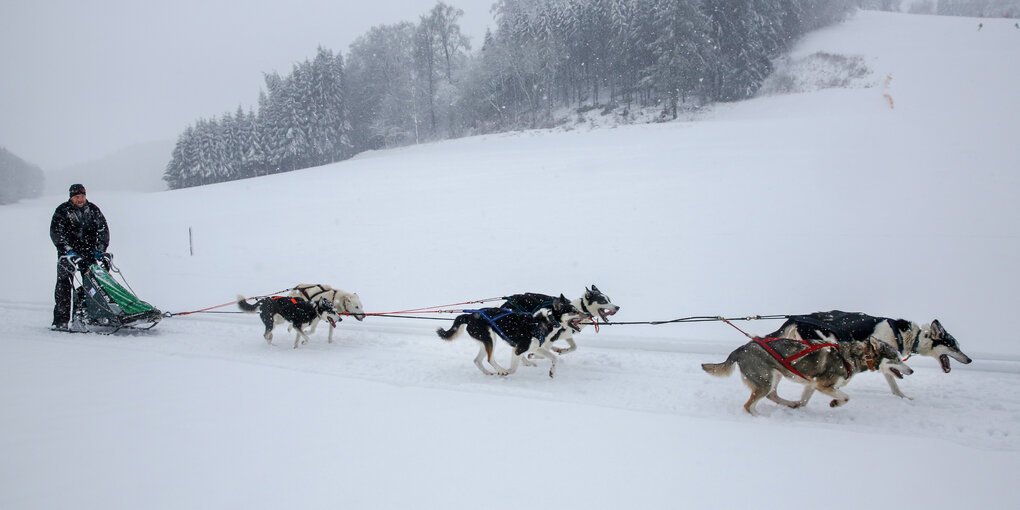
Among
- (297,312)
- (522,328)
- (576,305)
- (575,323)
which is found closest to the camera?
(522,328)

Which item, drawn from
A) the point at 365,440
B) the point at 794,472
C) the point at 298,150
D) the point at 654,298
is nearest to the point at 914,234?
the point at 654,298

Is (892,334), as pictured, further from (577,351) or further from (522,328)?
(522,328)

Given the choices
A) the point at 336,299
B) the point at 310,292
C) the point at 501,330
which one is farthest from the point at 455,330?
the point at 310,292

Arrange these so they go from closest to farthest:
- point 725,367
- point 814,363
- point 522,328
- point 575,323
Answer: point 814,363 → point 725,367 → point 522,328 → point 575,323

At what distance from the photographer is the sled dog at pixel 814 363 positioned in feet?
12.4

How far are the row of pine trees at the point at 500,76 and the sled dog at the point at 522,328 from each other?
27401 millimetres

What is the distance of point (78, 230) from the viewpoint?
6801 mm

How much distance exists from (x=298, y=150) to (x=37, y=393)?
38.4 metres

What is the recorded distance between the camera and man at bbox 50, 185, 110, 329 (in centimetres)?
668

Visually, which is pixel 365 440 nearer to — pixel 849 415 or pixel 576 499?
pixel 576 499

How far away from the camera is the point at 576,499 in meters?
2.87

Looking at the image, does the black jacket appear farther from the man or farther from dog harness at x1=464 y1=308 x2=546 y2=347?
dog harness at x1=464 y1=308 x2=546 y2=347

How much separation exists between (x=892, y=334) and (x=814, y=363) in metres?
1.07

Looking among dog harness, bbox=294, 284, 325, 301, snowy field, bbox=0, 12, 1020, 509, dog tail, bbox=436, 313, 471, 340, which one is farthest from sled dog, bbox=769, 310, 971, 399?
dog harness, bbox=294, 284, 325, 301
